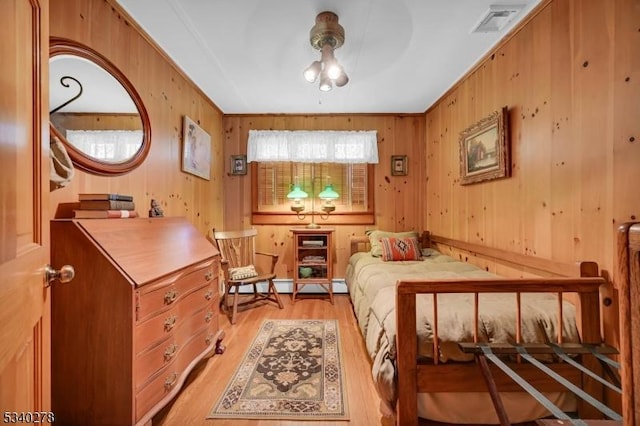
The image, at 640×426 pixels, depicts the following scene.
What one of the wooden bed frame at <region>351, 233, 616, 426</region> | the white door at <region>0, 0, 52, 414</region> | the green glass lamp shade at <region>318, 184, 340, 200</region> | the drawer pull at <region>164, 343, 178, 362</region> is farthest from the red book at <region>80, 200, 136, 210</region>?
the green glass lamp shade at <region>318, 184, 340, 200</region>

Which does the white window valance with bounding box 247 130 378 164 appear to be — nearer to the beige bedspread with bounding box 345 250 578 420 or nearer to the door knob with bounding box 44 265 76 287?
the beige bedspread with bounding box 345 250 578 420

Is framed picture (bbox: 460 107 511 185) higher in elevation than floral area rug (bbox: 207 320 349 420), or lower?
higher

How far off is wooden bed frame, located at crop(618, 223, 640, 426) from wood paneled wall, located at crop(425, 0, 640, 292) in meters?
1.17

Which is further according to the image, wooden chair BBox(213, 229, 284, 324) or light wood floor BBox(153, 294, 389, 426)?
wooden chair BBox(213, 229, 284, 324)

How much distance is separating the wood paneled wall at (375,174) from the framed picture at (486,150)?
1026mm

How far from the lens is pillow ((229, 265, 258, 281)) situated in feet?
9.61

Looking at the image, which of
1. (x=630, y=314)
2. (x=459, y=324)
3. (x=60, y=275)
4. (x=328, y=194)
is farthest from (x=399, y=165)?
(x=60, y=275)

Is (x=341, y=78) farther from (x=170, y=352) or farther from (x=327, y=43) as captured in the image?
(x=170, y=352)

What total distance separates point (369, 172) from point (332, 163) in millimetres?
514

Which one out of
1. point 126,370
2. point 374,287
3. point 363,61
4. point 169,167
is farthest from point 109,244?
point 363,61

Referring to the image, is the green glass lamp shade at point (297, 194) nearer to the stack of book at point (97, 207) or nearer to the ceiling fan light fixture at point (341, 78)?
the ceiling fan light fixture at point (341, 78)

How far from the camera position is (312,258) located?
3.46 m

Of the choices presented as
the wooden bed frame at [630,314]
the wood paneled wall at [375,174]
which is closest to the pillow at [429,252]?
the wood paneled wall at [375,174]

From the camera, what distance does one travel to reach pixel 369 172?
375 cm
